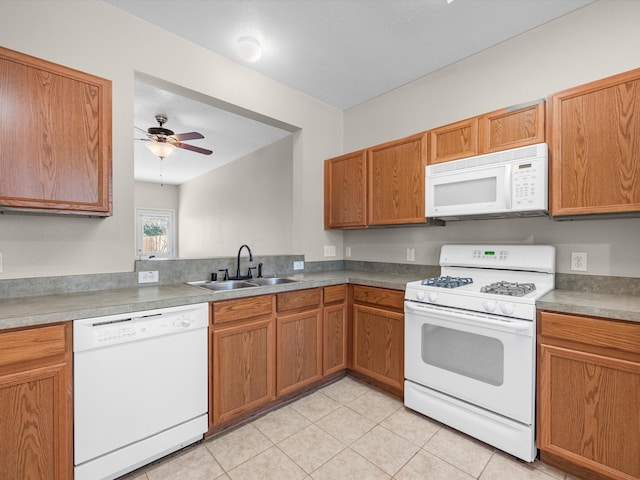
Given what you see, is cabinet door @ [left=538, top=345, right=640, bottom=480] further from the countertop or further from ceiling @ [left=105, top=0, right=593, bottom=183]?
ceiling @ [left=105, top=0, right=593, bottom=183]

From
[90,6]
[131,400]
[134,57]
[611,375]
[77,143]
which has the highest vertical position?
[90,6]

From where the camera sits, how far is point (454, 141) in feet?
7.52

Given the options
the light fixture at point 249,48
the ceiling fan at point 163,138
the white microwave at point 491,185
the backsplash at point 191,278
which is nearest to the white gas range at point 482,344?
the backsplash at point 191,278

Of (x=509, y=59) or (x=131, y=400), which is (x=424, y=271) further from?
(x=131, y=400)

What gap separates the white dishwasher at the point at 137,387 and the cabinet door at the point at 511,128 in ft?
7.08

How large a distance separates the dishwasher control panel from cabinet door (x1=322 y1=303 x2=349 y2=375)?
1063 mm

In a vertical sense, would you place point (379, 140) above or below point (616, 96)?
above

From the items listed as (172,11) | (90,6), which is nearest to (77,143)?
(90,6)

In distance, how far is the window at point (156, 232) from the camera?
291 inches

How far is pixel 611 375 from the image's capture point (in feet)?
4.74

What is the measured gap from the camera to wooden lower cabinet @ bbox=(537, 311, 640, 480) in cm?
140

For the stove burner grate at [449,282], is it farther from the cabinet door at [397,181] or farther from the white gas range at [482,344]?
the cabinet door at [397,181]

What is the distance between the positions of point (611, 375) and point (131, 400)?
7.63ft

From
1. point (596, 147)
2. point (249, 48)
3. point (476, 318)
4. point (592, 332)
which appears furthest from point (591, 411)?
point (249, 48)
